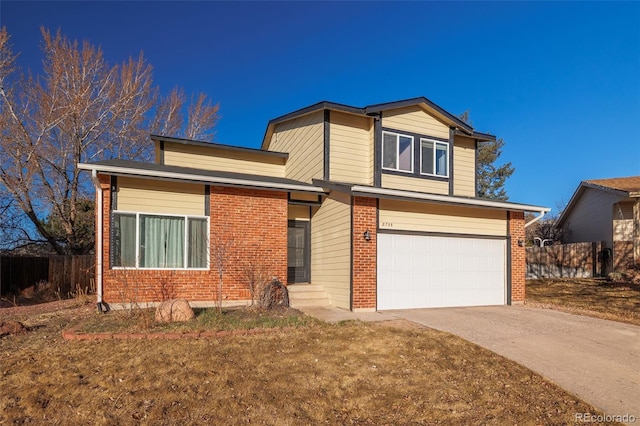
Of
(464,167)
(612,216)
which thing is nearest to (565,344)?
(464,167)

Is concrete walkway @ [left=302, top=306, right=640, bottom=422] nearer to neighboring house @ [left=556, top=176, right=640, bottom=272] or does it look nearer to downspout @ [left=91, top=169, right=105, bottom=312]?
downspout @ [left=91, top=169, right=105, bottom=312]

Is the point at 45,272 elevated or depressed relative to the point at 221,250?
depressed

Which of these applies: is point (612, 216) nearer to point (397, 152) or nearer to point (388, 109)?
point (397, 152)

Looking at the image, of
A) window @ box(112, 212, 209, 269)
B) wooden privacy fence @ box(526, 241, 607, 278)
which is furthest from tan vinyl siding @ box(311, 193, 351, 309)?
wooden privacy fence @ box(526, 241, 607, 278)

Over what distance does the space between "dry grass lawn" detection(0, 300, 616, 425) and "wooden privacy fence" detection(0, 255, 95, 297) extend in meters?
7.79

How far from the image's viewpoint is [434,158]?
13.2 meters

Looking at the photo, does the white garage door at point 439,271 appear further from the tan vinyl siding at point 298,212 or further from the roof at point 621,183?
the roof at point 621,183

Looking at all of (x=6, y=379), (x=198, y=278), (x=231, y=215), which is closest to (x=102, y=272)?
(x=198, y=278)

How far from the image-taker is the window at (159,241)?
30.6 feet

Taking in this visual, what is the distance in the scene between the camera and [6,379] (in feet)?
16.1

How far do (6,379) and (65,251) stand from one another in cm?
1574

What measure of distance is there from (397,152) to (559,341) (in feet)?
23.2

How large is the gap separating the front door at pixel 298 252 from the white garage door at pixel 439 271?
122 inches

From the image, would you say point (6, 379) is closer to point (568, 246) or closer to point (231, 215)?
point (231, 215)
